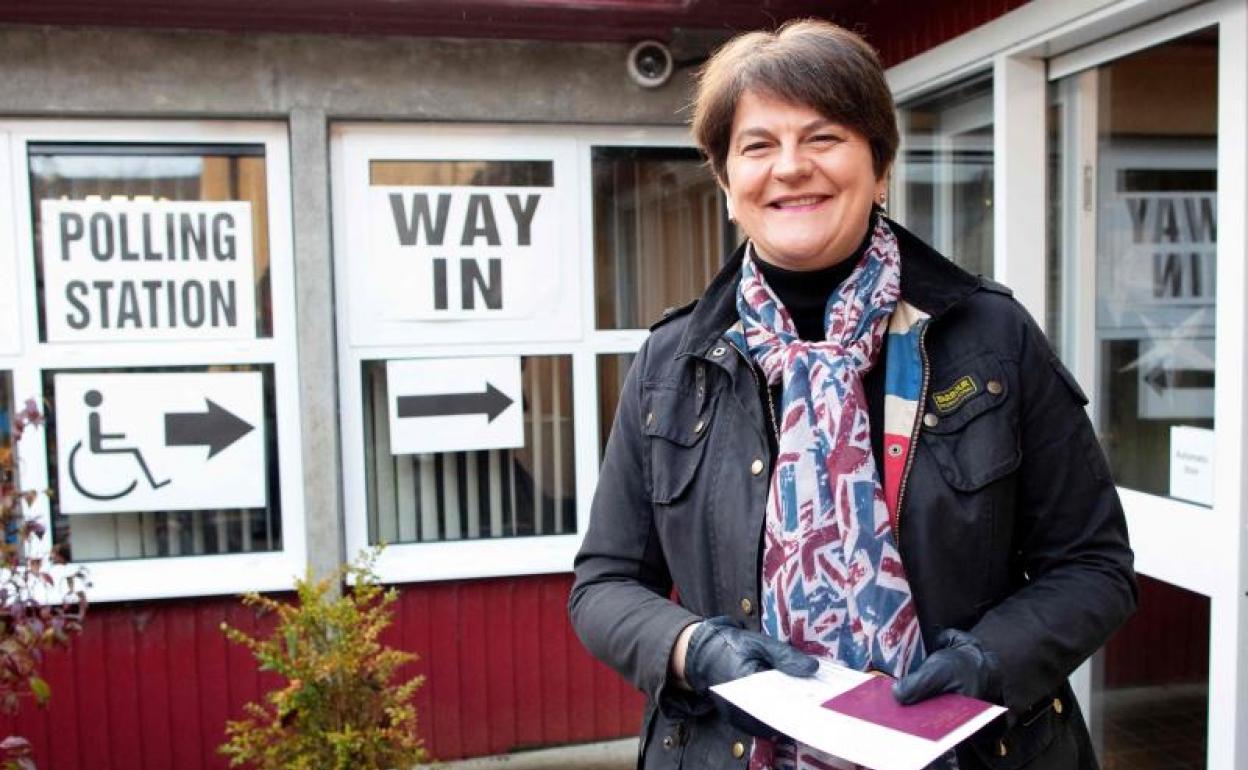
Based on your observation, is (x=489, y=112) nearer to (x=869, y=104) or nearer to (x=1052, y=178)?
(x=1052, y=178)

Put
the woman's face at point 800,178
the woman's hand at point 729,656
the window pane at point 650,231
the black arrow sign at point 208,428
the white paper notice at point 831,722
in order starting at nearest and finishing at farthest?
the white paper notice at point 831,722, the woman's hand at point 729,656, the woman's face at point 800,178, the black arrow sign at point 208,428, the window pane at point 650,231

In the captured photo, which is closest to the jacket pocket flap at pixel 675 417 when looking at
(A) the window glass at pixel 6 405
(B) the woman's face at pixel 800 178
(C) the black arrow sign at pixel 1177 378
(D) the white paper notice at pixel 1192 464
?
(B) the woman's face at pixel 800 178

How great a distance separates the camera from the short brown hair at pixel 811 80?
52.2 inches

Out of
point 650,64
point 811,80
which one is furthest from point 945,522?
point 650,64

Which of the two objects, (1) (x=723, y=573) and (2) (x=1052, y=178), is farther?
(2) (x=1052, y=178)

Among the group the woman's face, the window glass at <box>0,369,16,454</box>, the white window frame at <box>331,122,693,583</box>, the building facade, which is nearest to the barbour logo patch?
the woman's face

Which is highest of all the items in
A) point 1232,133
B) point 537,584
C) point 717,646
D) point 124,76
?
point 124,76

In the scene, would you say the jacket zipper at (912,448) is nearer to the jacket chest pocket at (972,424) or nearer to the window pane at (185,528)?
the jacket chest pocket at (972,424)

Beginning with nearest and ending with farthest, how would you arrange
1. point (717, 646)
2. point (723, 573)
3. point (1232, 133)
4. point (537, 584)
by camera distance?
point (717, 646) < point (723, 573) < point (1232, 133) < point (537, 584)

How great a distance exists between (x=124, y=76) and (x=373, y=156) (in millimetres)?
905

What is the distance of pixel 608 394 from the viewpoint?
164 inches

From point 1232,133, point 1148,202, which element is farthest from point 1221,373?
point 1148,202

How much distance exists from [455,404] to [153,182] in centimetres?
143

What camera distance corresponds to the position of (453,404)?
3949 mm
